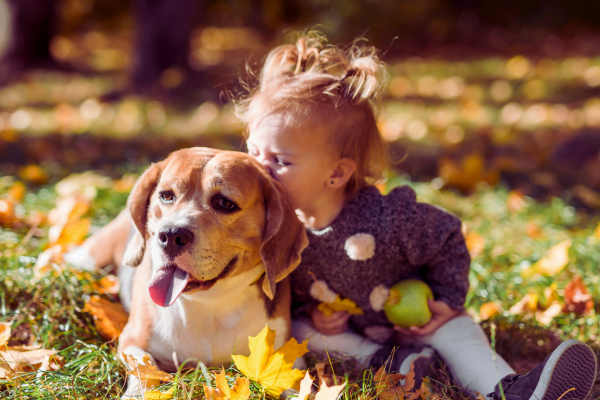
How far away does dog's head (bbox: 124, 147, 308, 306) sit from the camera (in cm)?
206

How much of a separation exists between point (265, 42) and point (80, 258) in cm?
1245

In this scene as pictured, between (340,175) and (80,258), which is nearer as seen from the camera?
(340,175)

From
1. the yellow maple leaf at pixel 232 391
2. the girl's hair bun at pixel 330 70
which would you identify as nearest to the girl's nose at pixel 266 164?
the girl's hair bun at pixel 330 70

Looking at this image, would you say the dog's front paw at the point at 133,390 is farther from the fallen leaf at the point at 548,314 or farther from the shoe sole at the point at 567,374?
the fallen leaf at the point at 548,314

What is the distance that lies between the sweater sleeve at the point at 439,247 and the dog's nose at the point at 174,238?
47.2 inches

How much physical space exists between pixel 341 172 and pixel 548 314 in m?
1.42

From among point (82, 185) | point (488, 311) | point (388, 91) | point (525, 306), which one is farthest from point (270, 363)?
point (388, 91)

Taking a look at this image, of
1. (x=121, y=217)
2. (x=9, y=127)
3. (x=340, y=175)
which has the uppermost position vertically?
(x=340, y=175)

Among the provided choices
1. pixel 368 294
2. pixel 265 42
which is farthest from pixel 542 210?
pixel 265 42

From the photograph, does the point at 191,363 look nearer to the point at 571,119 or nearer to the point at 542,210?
the point at 542,210

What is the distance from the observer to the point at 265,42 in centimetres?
1482

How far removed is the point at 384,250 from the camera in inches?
110

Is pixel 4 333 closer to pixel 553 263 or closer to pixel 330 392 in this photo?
pixel 330 392

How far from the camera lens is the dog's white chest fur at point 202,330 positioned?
2.36 metres
